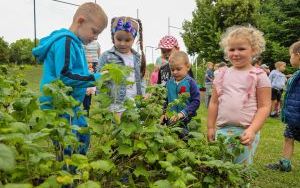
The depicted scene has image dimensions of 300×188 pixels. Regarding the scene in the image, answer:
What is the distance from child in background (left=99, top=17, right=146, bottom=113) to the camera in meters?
3.21

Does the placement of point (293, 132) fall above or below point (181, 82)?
below

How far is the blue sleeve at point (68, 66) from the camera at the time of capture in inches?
96.6

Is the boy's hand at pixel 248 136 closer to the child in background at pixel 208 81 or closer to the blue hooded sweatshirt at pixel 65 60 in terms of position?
the blue hooded sweatshirt at pixel 65 60

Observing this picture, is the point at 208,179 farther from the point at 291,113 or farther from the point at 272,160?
the point at 272,160

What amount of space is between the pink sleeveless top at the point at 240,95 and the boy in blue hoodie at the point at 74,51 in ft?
2.88

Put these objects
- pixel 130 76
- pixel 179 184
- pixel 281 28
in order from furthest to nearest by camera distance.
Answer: pixel 281 28 → pixel 130 76 → pixel 179 184

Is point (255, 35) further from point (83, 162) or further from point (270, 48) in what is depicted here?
point (270, 48)

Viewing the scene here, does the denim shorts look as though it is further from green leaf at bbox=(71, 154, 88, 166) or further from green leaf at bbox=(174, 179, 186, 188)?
green leaf at bbox=(71, 154, 88, 166)

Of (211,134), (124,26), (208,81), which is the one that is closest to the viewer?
(211,134)

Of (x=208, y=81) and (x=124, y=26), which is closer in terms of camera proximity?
(x=124, y=26)

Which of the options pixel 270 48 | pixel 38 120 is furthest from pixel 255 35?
pixel 270 48

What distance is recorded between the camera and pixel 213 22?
91.1 feet

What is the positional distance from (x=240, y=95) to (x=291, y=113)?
2.17m

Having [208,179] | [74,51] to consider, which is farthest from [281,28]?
[208,179]
